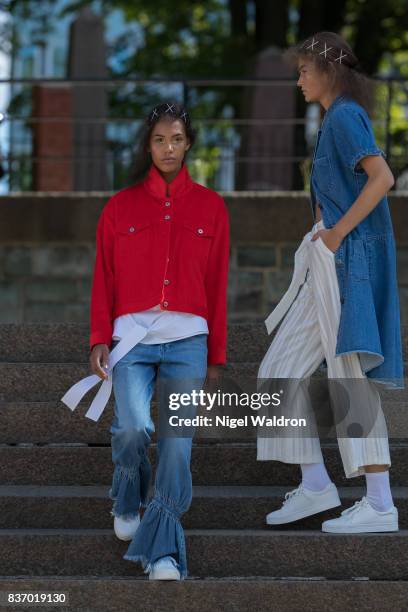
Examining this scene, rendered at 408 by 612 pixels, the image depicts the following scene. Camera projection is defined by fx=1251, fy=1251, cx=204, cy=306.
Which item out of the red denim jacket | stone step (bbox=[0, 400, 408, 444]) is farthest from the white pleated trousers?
stone step (bbox=[0, 400, 408, 444])

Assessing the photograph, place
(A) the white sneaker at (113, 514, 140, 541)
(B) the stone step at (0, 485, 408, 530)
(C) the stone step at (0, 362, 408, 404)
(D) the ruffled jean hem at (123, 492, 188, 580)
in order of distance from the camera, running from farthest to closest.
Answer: (C) the stone step at (0, 362, 408, 404) < (B) the stone step at (0, 485, 408, 530) < (A) the white sneaker at (113, 514, 140, 541) < (D) the ruffled jean hem at (123, 492, 188, 580)

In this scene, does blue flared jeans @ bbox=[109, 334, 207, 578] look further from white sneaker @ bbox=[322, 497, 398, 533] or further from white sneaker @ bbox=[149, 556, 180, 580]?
white sneaker @ bbox=[322, 497, 398, 533]

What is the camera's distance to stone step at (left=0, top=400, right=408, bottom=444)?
5.48 metres

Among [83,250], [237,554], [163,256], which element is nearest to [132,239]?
[163,256]

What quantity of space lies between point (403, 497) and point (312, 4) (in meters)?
12.3

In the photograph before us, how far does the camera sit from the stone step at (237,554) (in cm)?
459

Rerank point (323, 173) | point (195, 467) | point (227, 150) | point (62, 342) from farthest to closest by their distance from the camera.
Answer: point (227, 150) → point (62, 342) → point (195, 467) → point (323, 173)

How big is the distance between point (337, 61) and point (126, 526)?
74.0 inches

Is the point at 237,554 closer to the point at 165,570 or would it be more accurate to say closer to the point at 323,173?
the point at 165,570

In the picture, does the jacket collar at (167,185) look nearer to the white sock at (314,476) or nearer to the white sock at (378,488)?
the white sock at (314,476)

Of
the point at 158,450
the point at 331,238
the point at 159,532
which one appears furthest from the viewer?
the point at 331,238

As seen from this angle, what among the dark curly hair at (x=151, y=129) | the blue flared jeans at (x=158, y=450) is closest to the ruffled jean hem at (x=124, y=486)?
the blue flared jeans at (x=158, y=450)

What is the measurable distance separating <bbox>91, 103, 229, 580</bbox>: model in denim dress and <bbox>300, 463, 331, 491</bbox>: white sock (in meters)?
0.52

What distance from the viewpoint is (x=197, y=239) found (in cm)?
461
